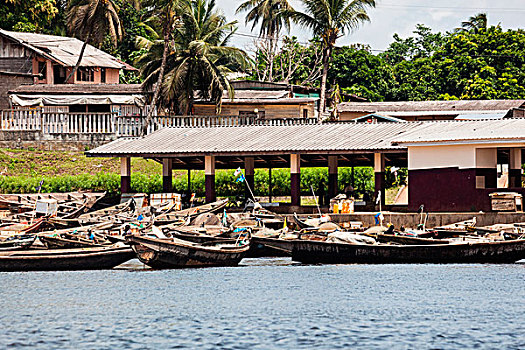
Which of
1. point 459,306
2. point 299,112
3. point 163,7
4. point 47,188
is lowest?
point 459,306

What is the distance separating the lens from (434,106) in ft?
169

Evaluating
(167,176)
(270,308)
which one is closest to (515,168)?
(167,176)

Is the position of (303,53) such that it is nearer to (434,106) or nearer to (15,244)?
(434,106)

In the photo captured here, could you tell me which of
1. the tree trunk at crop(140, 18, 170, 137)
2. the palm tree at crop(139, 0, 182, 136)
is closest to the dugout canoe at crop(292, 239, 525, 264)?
the palm tree at crop(139, 0, 182, 136)

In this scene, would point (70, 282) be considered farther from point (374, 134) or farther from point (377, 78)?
point (377, 78)

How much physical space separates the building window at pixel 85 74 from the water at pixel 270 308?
29.9 m

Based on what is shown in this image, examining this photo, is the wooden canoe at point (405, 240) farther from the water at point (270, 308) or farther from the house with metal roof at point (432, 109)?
the house with metal roof at point (432, 109)

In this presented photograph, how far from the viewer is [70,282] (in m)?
24.9

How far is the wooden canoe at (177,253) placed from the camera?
26.3m

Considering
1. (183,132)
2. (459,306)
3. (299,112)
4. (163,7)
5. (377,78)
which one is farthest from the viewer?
(377,78)

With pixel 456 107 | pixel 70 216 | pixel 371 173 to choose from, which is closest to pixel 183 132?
pixel 70 216

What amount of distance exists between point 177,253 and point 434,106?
92.1 ft

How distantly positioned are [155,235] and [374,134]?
11342mm

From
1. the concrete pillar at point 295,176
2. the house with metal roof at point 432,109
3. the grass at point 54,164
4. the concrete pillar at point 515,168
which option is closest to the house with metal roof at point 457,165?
the concrete pillar at point 515,168
